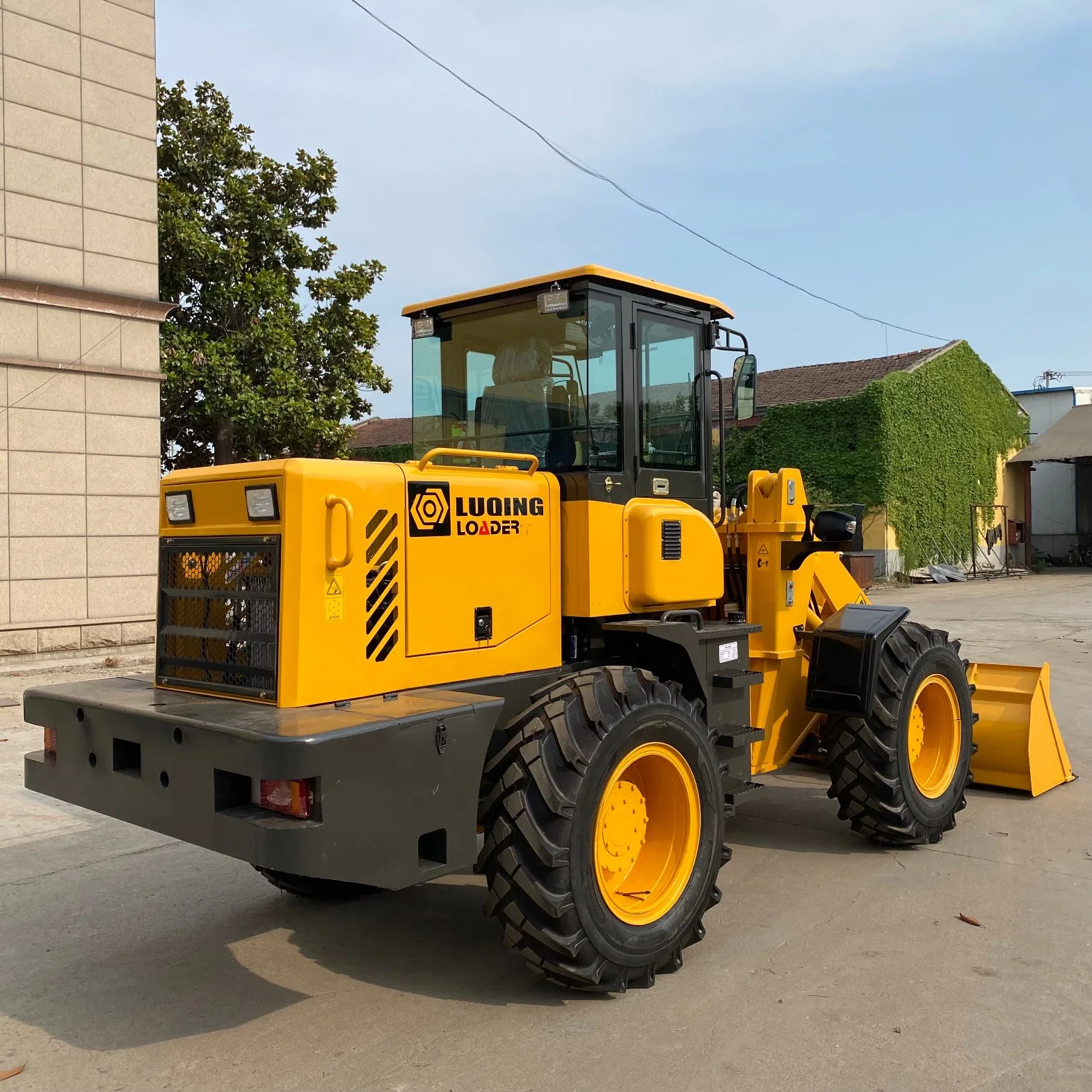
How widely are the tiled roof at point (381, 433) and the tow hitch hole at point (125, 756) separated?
30737 mm

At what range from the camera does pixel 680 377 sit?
5.20 m

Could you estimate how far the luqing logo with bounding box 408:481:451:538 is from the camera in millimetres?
3979

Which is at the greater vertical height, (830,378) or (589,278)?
(830,378)

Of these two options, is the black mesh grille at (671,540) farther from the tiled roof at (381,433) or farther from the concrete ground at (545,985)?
the tiled roof at (381,433)

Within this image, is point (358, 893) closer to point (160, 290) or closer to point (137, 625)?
point (137, 625)

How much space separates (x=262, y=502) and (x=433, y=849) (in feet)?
4.46

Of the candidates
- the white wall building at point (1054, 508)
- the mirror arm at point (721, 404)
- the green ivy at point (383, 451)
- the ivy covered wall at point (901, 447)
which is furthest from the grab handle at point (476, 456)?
the white wall building at point (1054, 508)

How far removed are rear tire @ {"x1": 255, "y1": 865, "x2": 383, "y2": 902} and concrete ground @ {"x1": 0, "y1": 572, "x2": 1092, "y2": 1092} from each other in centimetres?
7

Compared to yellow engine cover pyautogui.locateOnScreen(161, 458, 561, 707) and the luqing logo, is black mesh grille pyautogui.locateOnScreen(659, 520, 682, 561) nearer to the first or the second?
yellow engine cover pyautogui.locateOnScreen(161, 458, 561, 707)

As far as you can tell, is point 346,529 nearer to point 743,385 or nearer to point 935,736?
point 743,385

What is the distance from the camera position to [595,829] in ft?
12.7

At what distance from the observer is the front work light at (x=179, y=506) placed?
13.9 feet

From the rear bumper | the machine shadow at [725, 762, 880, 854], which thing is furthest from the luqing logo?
the machine shadow at [725, 762, 880, 854]

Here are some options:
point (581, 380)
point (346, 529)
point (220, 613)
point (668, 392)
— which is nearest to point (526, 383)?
point (581, 380)
